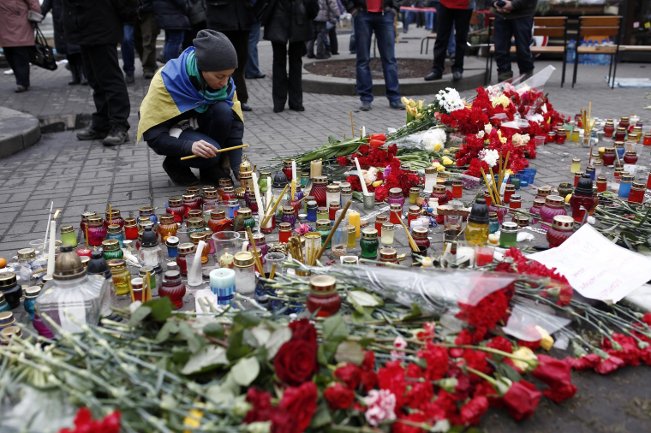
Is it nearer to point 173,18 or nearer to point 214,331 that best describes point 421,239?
point 214,331

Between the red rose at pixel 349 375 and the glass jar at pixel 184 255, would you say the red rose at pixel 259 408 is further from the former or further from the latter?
the glass jar at pixel 184 255

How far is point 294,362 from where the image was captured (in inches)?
70.5

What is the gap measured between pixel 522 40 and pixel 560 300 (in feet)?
21.3

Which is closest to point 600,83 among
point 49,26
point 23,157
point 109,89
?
point 109,89

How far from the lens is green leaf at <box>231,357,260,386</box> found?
180 centimetres

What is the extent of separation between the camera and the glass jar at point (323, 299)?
2.15 meters

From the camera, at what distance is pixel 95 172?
5.11 meters

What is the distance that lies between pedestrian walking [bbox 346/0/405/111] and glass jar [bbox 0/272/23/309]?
17.2 ft

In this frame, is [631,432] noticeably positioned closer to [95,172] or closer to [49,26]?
[95,172]

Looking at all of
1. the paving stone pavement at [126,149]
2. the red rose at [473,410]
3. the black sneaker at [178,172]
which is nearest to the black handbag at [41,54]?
the paving stone pavement at [126,149]

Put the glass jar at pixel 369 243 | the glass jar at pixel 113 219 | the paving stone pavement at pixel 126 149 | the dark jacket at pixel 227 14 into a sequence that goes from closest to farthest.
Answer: the glass jar at pixel 369 243
the glass jar at pixel 113 219
the paving stone pavement at pixel 126 149
the dark jacket at pixel 227 14

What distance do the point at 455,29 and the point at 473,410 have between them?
723 cm

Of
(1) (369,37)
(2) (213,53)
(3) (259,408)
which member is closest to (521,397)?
(3) (259,408)

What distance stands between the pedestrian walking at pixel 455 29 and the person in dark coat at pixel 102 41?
4273mm
